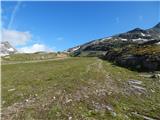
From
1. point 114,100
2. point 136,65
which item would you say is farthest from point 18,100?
point 136,65

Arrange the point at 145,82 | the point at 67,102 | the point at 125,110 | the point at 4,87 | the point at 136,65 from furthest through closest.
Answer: the point at 136,65 < the point at 145,82 < the point at 4,87 < the point at 67,102 < the point at 125,110

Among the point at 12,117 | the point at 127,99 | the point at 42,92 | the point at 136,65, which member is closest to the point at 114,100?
the point at 127,99

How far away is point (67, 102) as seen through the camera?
22.2m

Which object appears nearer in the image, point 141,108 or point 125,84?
point 141,108

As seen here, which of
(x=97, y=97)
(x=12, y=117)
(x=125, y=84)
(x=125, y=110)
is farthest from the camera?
(x=125, y=84)

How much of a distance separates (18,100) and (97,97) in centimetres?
726

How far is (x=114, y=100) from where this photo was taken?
2327 centimetres

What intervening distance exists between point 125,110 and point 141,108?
1738 millimetres

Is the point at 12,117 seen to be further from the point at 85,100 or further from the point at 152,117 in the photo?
the point at 152,117

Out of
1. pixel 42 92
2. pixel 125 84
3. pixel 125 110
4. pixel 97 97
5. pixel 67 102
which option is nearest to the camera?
pixel 125 110

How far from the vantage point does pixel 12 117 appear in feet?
61.1

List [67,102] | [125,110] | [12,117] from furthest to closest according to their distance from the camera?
[67,102]
[125,110]
[12,117]

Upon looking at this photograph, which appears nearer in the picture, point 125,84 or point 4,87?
point 4,87

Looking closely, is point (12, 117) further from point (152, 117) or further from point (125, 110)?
point (152, 117)
